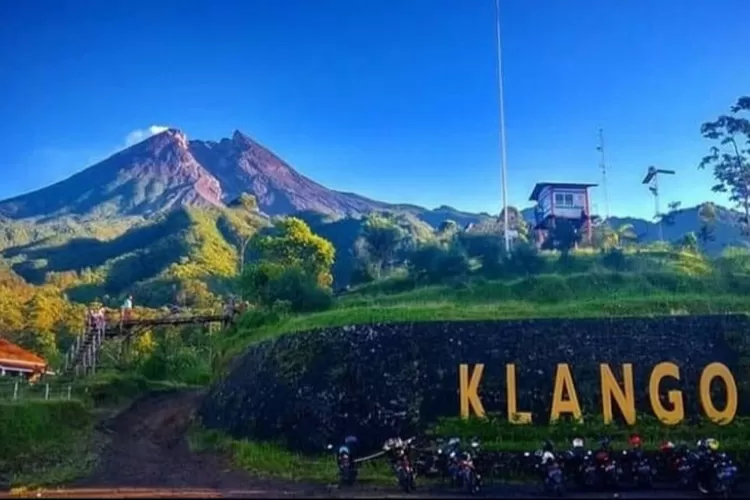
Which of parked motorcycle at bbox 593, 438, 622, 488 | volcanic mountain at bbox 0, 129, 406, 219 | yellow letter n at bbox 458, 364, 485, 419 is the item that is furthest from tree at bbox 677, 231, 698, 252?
volcanic mountain at bbox 0, 129, 406, 219

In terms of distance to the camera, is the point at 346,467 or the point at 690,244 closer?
the point at 346,467

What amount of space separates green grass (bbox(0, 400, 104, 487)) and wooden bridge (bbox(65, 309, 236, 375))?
6.20m

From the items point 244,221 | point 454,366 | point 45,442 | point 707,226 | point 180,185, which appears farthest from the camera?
point 180,185

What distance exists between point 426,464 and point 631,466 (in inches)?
143

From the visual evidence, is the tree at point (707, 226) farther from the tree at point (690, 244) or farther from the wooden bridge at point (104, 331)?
the wooden bridge at point (104, 331)

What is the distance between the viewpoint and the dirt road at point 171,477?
1220cm

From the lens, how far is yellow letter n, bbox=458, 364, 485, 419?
1527cm

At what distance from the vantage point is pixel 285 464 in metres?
15.3

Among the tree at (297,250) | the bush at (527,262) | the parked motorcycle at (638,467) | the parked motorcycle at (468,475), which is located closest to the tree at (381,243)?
the tree at (297,250)

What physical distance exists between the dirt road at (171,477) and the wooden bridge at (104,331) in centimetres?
450

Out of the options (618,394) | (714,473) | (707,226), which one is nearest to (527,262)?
(618,394)

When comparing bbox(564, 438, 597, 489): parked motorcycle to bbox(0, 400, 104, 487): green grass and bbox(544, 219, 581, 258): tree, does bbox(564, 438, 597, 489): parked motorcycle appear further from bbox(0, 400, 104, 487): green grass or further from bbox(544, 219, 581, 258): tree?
bbox(544, 219, 581, 258): tree

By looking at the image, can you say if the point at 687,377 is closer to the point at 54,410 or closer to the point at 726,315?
the point at 726,315

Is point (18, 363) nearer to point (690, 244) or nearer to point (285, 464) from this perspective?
point (285, 464)
